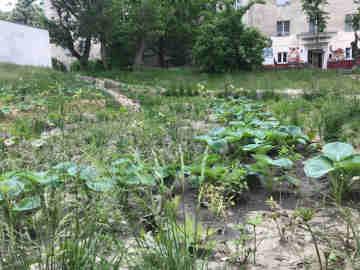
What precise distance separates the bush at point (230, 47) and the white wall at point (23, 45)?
7908 millimetres

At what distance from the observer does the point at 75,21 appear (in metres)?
20.8

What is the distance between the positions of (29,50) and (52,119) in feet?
46.5

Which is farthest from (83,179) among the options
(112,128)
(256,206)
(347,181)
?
(112,128)

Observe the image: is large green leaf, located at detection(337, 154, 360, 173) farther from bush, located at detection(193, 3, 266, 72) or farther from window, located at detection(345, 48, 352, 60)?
window, located at detection(345, 48, 352, 60)

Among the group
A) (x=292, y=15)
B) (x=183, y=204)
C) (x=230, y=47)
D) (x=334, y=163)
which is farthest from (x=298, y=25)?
(x=183, y=204)

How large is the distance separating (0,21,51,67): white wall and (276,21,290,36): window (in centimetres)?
1992

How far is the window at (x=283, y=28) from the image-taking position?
30.7 m

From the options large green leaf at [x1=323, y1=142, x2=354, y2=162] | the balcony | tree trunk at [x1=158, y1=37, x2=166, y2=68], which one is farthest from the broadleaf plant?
the balcony

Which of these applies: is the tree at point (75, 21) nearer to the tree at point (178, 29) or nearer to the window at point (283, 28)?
the tree at point (178, 29)

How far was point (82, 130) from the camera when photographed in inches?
160

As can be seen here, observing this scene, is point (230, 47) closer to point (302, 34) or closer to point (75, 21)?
point (75, 21)

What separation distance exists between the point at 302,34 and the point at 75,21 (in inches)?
710

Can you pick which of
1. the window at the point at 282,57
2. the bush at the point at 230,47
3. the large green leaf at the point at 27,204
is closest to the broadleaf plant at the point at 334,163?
the large green leaf at the point at 27,204

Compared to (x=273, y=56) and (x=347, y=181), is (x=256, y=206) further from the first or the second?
(x=273, y=56)
